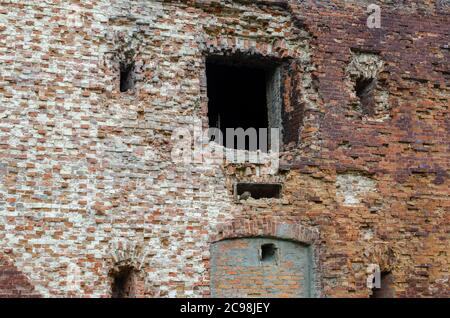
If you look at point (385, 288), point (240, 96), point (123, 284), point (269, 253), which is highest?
point (240, 96)

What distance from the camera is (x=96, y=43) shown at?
9875 mm

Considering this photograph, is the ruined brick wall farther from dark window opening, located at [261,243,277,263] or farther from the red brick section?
dark window opening, located at [261,243,277,263]

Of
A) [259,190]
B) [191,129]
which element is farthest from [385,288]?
[191,129]

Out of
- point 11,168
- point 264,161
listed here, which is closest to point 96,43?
point 11,168

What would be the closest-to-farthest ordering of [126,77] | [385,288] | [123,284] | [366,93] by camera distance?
1. [123,284]
2. [126,77]
3. [385,288]
4. [366,93]

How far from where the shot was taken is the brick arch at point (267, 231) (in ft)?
32.3

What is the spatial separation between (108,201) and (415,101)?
4471 mm

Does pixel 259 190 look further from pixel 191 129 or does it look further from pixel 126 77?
pixel 126 77

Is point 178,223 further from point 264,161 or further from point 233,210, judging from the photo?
point 264,161

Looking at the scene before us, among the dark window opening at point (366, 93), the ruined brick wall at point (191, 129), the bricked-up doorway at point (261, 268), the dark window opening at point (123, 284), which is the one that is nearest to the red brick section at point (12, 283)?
the ruined brick wall at point (191, 129)

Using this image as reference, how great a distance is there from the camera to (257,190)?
1031 centimetres

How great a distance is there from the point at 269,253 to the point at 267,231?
11.6 inches

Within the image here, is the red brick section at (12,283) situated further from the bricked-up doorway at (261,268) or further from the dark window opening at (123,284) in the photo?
the bricked-up doorway at (261,268)

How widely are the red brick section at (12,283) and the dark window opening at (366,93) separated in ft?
16.3
